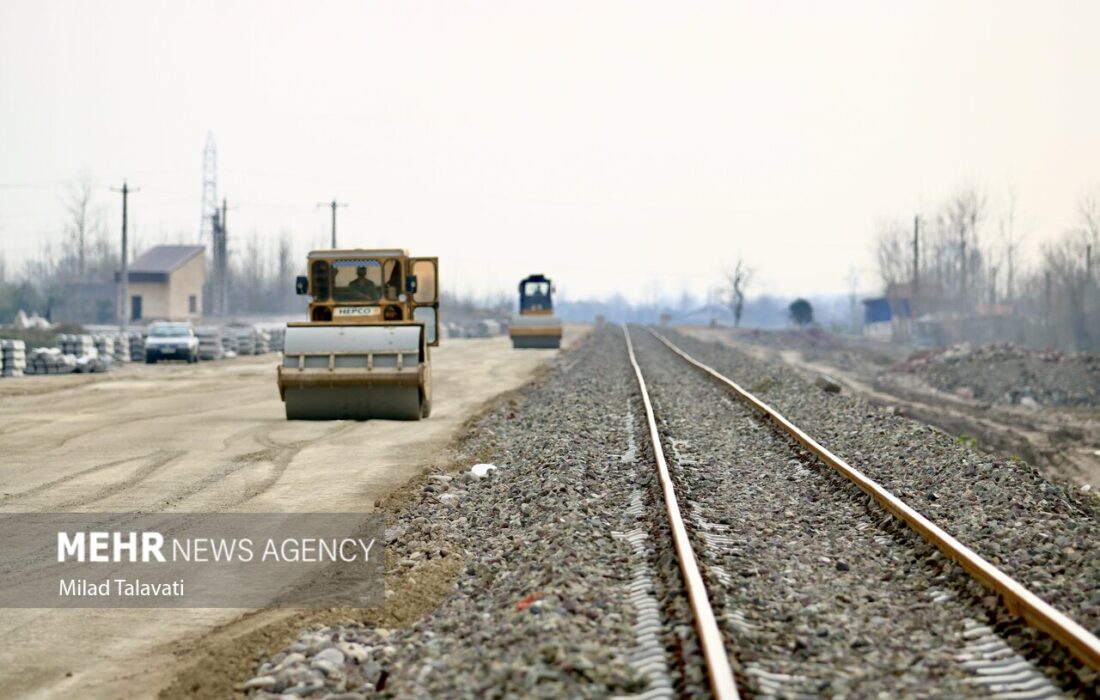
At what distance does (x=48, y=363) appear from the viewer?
111ft

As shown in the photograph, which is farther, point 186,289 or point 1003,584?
point 186,289

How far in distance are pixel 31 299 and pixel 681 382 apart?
57587mm

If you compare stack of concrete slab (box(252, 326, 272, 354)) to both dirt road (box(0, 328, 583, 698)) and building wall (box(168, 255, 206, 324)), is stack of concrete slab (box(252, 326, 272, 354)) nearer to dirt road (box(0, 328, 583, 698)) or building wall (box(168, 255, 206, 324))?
dirt road (box(0, 328, 583, 698))

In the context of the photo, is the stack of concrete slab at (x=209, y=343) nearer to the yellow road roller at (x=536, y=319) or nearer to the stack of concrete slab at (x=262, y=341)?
the stack of concrete slab at (x=262, y=341)

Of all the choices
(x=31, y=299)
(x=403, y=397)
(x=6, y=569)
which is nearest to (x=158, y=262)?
(x=31, y=299)

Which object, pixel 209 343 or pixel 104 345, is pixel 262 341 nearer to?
pixel 209 343

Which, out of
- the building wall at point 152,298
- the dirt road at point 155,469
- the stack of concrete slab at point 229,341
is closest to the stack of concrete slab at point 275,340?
the stack of concrete slab at point 229,341

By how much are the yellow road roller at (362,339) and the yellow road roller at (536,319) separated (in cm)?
2930

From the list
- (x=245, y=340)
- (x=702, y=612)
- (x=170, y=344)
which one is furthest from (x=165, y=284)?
(x=702, y=612)

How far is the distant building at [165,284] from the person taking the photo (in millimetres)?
74125

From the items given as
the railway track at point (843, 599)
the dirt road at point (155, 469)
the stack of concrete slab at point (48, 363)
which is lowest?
the dirt road at point (155, 469)

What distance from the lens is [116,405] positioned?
77.4 feet

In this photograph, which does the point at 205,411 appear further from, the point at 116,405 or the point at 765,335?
the point at 765,335

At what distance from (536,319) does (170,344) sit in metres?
16.7
